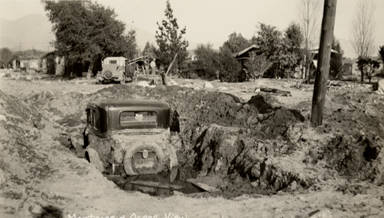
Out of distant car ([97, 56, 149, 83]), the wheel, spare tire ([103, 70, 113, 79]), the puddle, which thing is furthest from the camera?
distant car ([97, 56, 149, 83])

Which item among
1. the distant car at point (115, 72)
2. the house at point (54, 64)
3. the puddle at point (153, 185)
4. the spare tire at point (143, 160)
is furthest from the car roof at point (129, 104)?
the house at point (54, 64)

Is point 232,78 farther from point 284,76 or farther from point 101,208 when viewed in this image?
point 101,208

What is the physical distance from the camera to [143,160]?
902cm

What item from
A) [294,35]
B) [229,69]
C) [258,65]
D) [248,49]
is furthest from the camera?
[248,49]

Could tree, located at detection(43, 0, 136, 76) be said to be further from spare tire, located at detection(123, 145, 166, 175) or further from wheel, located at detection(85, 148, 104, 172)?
spare tire, located at detection(123, 145, 166, 175)

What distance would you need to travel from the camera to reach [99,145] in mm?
9391

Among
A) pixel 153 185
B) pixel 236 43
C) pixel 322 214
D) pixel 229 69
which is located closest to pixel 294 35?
pixel 229 69

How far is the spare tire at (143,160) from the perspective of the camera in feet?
28.9

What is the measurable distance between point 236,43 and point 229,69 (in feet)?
54.8

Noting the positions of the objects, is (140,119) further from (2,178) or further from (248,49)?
(248,49)

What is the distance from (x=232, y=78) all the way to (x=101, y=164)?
2326 cm

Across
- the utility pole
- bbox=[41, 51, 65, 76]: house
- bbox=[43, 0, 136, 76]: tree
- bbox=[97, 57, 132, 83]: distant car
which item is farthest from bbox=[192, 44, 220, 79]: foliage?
the utility pole

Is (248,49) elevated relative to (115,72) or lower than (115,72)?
elevated

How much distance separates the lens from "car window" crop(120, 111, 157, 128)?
30.2 ft
